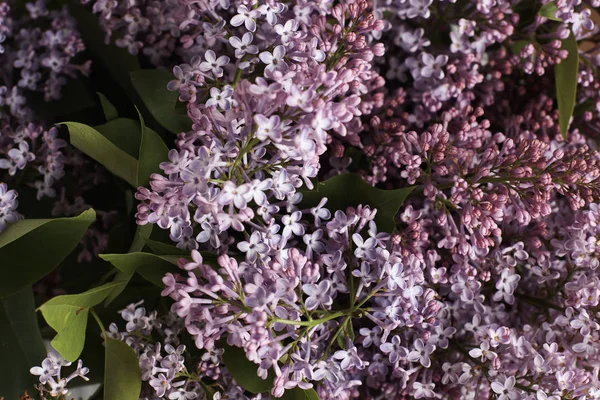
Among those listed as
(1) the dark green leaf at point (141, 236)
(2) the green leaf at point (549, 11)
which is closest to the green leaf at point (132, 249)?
(1) the dark green leaf at point (141, 236)

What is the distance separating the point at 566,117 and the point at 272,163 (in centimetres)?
49

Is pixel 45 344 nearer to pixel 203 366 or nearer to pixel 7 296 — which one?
pixel 7 296

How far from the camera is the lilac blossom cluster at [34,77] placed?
0.89 metres

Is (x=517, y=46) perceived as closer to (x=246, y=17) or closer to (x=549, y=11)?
(x=549, y=11)

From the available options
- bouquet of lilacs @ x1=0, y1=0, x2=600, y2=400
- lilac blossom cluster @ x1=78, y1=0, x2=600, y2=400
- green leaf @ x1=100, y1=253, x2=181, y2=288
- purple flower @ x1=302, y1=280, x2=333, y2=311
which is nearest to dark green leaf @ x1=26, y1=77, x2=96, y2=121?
bouquet of lilacs @ x1=0, y1=0, x2=600, y2=400

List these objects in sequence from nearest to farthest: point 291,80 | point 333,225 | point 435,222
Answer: point 291,80 → point 333,225 → point 435,222

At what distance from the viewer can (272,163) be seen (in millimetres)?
657

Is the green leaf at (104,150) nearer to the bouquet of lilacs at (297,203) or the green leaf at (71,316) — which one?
the bouquet of lilacs at (297,203)

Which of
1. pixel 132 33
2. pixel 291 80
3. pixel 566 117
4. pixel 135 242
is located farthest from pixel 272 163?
pixel 566 117

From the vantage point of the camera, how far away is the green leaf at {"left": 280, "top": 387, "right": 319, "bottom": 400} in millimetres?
720

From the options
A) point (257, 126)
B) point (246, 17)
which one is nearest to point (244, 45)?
point (246, 17)

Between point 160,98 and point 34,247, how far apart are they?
0.82 ft

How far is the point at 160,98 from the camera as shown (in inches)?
33.9

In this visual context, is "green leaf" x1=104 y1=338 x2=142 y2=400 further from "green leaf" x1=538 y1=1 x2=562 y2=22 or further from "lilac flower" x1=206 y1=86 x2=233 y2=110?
"green leaf" x1=538 y1=1 x2=562 y2=22
